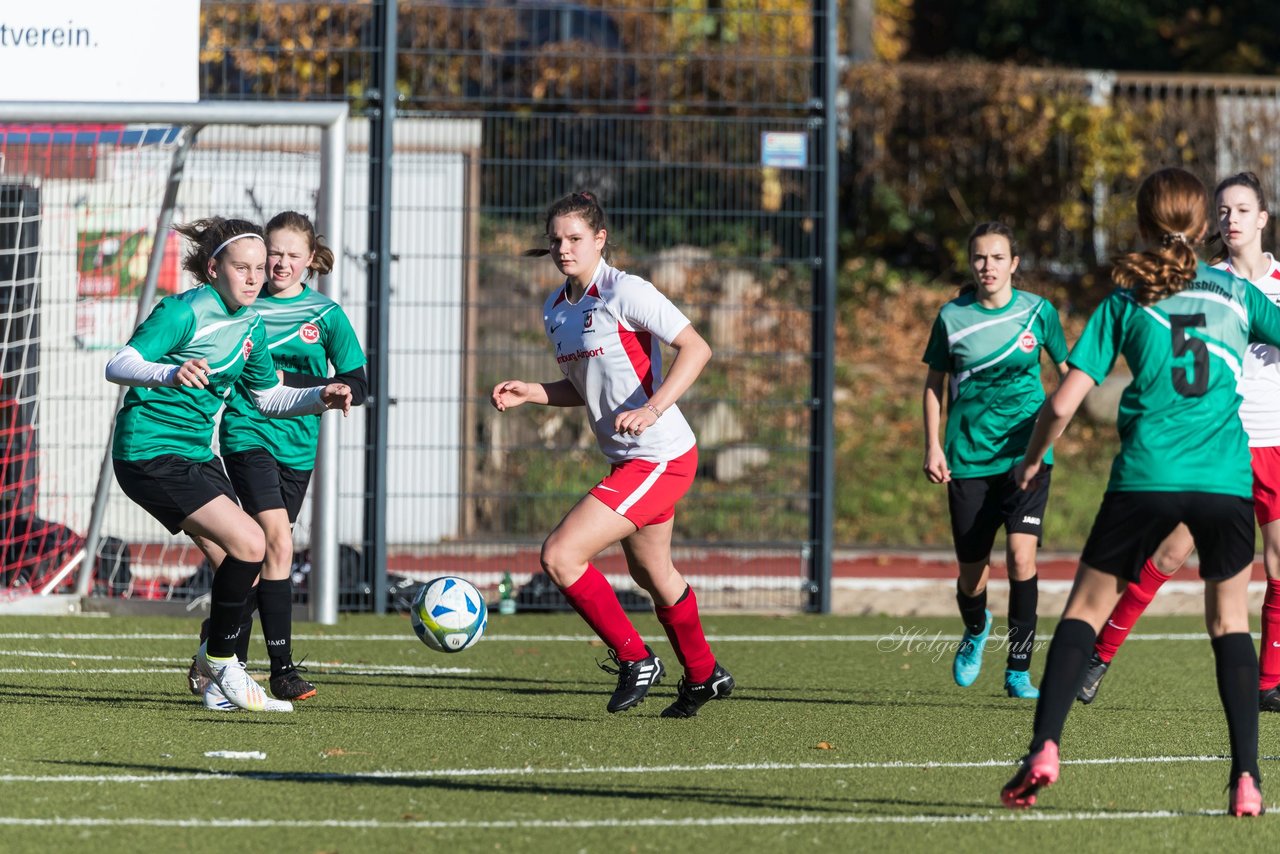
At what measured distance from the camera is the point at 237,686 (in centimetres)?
662

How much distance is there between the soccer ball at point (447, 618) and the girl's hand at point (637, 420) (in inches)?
47.8

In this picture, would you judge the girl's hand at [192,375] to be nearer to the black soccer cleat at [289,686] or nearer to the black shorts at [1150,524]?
the black soccer cleat at [289,686]

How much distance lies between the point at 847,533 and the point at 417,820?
10.3 m

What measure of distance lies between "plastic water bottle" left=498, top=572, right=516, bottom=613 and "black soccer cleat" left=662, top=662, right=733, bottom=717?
12.9 ft

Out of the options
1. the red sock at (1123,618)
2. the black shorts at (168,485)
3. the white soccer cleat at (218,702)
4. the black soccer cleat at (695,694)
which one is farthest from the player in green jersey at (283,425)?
the red sock at (1123,618)

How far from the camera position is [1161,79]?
1930 cm

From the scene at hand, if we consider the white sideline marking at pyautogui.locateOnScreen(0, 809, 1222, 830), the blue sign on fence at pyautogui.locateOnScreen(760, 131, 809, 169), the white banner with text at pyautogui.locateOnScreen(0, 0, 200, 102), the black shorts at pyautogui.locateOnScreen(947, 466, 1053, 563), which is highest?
the white banner with text at pyautogui.locateOnScreen(0, 0, 200, 102)

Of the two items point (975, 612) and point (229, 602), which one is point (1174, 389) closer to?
point (975, 612)

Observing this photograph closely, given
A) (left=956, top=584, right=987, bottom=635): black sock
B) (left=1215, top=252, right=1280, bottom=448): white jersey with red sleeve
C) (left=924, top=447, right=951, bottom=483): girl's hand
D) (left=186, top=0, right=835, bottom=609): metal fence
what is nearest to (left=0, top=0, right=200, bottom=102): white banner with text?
(left=186, top=0, right=835, bottom=609): metal fence

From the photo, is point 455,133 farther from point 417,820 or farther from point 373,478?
point 417,820

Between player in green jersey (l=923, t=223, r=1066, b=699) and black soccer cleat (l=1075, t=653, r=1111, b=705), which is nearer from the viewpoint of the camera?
black soccer cleat (l=1075, t=653, r=1111, b=705)

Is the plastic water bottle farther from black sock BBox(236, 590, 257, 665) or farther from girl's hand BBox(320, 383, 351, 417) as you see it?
girl's hand BBox(320, 383, 351, 417)

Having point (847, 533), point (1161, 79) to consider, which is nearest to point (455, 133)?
point (847, 533)

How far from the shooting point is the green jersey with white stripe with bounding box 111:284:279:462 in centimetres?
639
